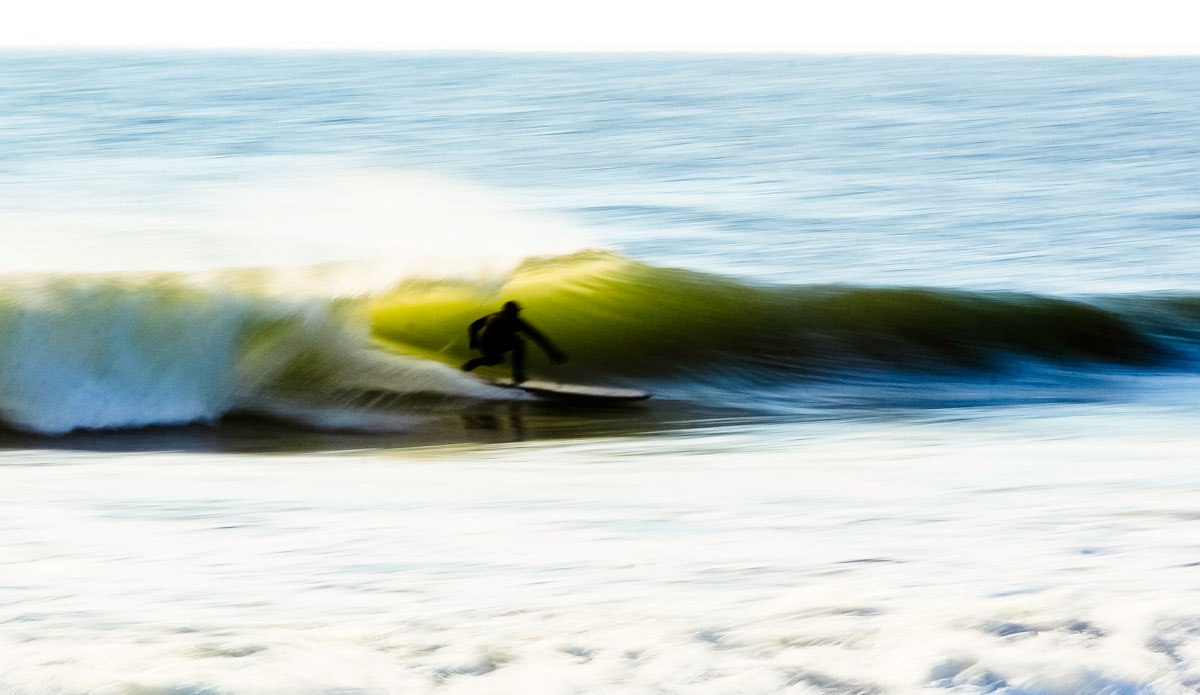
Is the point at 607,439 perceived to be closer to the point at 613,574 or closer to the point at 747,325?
the point at 613,574

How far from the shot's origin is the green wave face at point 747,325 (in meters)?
10.5

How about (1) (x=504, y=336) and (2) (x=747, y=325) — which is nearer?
(1) (x=504, y=336)

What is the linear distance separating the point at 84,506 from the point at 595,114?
116 ft

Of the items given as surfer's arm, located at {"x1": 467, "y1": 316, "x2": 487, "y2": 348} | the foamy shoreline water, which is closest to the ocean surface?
the foamy shoreline water

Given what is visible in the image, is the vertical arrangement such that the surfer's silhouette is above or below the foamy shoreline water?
above

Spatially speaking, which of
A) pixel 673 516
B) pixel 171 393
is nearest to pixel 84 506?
pixel 673 516

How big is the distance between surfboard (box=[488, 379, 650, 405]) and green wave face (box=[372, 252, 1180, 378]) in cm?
101

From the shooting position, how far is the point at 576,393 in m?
8.89

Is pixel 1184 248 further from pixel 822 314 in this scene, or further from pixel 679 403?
pixel 679 403

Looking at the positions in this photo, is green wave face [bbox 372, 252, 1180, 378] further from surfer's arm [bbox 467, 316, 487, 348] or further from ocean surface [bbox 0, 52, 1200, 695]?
surfer's arm [bbox 467, 316, 487, 348]

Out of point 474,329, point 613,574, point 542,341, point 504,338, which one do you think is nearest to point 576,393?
point 542,341

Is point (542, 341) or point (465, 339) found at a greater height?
point (542, 341)

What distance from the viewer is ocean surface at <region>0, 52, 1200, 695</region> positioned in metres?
3.67

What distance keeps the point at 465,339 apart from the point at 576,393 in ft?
6.18
